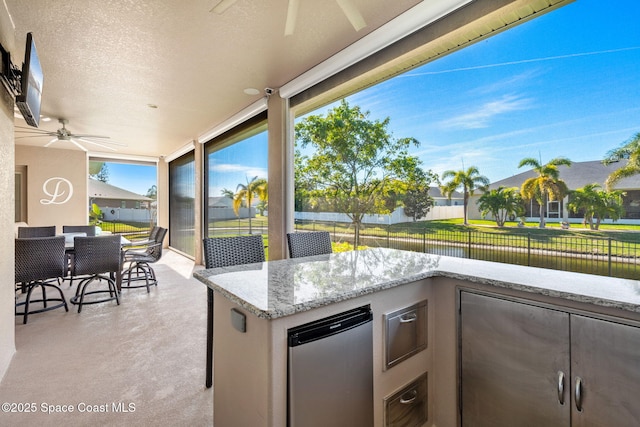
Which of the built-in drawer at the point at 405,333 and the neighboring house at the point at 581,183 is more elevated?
the neighboring house at the point at 581,183

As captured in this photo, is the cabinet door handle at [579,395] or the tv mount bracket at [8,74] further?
the tv mount bracket at [8,74]

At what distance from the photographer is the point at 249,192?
500 centimetres

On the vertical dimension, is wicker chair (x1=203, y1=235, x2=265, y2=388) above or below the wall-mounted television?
below

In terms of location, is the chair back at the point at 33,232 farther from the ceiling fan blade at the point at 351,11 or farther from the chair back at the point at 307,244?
the ceiling fan blade at the point at 351,11

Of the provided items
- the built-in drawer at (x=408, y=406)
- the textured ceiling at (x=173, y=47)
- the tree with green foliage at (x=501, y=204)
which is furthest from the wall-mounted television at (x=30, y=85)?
the tree with green foliage at (x=501, y=204)

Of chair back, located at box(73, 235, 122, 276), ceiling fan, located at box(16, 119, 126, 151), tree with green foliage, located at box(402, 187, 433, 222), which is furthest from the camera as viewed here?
ceiling fan, located at box(16, 119, 126, 151)

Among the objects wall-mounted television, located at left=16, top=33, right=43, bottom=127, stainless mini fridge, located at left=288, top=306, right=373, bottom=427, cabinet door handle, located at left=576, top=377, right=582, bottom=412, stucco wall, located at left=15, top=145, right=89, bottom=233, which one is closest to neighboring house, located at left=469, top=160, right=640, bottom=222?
cabinet door handle, located at left=576, top=377, right=582, bottom=412

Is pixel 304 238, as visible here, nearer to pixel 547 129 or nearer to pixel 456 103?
pixel 456 103

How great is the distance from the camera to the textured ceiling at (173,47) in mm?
2242

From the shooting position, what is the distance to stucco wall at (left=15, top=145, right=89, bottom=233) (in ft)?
22.0

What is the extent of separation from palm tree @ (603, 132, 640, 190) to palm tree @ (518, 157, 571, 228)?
7.4 inches

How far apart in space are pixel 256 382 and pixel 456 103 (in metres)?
2.29

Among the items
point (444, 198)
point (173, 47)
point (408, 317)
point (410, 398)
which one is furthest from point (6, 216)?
point (444, 198)

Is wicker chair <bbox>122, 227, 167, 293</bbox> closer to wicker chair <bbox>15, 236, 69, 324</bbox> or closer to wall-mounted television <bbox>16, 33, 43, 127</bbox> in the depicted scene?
wicker chair <bbox>15, 236, 69, 324</bbox>
